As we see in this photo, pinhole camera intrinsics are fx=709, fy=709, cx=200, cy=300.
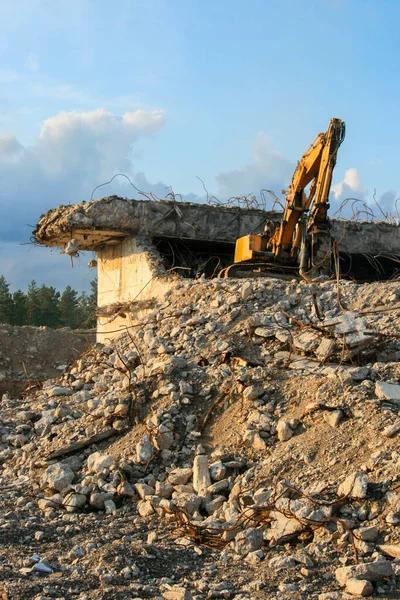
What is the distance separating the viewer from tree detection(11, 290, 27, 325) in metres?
36.9

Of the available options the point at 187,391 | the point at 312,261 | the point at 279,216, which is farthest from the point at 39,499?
the point at 279,216

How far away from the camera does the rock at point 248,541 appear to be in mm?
5121

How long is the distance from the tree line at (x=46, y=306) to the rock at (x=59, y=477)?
3035cm

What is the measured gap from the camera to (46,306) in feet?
129

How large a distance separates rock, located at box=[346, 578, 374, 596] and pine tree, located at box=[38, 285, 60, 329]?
117 feet

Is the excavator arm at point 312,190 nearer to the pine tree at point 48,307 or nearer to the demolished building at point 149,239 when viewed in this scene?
the demolished building at point 149,239

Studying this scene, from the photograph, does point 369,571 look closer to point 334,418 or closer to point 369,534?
point 369,534

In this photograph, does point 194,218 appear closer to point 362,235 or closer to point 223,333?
point 362,235

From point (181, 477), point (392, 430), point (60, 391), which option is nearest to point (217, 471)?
point (181, 477)

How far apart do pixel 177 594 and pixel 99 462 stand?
94.0 inches

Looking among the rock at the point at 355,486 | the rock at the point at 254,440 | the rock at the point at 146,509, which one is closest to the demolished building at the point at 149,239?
the rock at the point at 254,440

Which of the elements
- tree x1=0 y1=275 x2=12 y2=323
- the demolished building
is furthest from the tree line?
the demolished building

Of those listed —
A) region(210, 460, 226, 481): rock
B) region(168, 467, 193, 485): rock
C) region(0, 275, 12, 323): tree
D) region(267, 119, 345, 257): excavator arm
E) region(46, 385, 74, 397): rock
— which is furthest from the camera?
region(0, 275, 12, 323): tree

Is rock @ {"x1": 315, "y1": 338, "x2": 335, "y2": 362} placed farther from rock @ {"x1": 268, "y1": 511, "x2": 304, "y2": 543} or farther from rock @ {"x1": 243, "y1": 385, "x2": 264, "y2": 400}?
rock @ {"x1": 268, "y1": 511, "x2": 304, "y2": 543}
